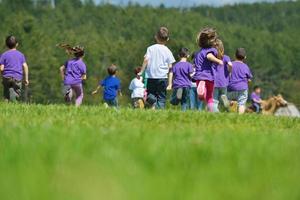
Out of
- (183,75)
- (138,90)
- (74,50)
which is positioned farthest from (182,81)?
(138,90)

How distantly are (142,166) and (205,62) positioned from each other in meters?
10.4

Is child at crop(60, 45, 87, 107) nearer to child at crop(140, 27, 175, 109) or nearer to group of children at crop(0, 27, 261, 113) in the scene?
group of children at crop(0, 27, 261, 113)

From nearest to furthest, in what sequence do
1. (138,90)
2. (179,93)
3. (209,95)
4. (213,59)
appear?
(213,59) < (209,95) < (179,93) < (138,90)

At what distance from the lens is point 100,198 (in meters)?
2.71

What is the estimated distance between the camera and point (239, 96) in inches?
690

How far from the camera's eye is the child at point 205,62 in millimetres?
13938

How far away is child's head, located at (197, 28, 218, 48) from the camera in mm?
13906

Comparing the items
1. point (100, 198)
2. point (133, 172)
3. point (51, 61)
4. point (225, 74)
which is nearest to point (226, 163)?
point (133, 172)

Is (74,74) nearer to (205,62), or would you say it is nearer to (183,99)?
(183,99)

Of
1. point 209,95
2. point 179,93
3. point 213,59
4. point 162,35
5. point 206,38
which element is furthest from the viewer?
point 179,93

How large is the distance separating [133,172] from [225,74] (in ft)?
41.9

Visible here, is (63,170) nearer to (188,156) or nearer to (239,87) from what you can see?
(188,156)

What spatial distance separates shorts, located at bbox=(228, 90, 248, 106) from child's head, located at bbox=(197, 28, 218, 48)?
3.56 m

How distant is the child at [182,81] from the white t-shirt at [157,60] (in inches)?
76.8
